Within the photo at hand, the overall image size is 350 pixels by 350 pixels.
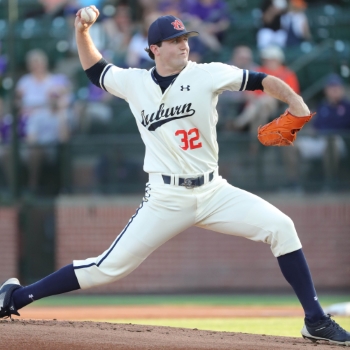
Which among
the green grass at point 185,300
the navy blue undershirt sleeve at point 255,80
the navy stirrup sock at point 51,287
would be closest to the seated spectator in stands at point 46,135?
the green grass at point 185,300

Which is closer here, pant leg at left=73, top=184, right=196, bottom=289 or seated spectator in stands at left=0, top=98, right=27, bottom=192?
pant leg at left=73, top=184, right=196, bottom=289

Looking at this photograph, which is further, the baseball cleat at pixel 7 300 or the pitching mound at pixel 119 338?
the baseball cleat at pixel 7 300

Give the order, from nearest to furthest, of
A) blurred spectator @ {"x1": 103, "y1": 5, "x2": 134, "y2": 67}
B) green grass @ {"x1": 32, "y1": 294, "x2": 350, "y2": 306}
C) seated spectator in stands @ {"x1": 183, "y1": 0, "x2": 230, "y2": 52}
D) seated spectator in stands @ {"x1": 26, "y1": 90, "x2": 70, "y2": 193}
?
green grass @ {"x1": 32, "y1": 294, "x2": 350, "y2": 306}, seated spectator in stands @ {"x1": 26, "y1": 90, "x2": 70, "y2": 193}, seated spectator in stands @ {"x1": 183, "y1": 0, "x2": 230, "y2": 52}, blurred spectator @ {"x1": 103, "y1": 5, "x2": 134, "y2": 67}

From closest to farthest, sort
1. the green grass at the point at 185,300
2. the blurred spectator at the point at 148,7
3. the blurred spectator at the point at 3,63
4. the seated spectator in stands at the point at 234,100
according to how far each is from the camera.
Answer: the green grass at the point at 185,300
the seated spectator in stands at the point at 234,100
the blurred spectator at the point at 3,63
the blurred spectator at the point at 148,7

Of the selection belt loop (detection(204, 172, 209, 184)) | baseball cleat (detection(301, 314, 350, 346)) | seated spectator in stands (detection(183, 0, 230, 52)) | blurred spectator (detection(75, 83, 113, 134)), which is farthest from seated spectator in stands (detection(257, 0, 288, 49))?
baseball cleat (detection(301, 314, 350, 346))

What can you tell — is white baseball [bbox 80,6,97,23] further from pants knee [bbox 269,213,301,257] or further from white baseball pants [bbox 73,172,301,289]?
pants knee [bbox 269,213,301,257]

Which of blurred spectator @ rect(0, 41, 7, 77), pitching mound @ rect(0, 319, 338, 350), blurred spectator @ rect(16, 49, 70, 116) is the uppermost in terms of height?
blurred spectator @ rect(0, 41, 7, 77)

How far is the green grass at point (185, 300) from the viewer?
9.83m

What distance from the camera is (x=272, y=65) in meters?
10.7

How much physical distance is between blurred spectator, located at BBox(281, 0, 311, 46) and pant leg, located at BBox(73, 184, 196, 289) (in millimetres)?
7667

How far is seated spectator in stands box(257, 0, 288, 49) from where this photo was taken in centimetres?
1177

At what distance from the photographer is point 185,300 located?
10.2 m

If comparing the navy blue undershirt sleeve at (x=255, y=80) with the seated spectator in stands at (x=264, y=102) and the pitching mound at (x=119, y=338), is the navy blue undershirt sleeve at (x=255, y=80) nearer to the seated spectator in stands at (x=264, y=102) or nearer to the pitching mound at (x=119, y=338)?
the pitching mound at (x=119, y=338)

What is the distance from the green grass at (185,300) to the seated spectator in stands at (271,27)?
403 cm
